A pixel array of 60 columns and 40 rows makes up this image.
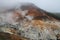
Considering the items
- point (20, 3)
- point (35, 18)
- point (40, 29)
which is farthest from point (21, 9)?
point (40, 29)

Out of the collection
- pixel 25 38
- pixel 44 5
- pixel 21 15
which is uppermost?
pixel 44 5

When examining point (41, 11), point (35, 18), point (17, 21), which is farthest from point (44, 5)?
point (17, 21)

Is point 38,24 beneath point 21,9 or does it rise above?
beneath

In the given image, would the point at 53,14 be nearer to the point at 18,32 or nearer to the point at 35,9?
the point at 35,9

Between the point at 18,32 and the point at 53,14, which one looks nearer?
the point at 18,32

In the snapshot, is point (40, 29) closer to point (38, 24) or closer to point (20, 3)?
point (38, 24)

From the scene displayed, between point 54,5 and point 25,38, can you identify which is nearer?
point 25,38

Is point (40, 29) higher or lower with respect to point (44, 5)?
lower
